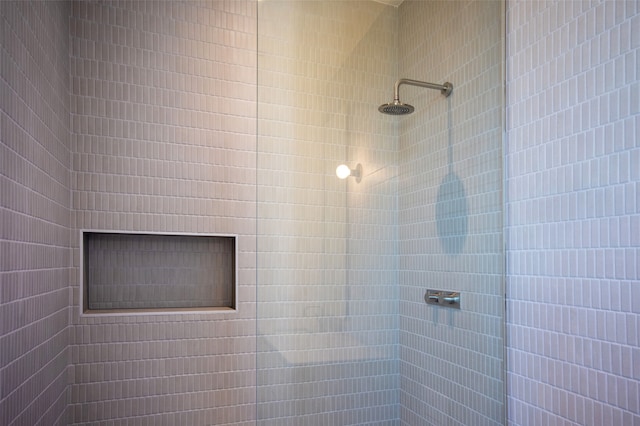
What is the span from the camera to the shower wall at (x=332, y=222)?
5.11ft

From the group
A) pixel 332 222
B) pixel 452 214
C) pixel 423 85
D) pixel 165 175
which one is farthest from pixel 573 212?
pixel 165 175

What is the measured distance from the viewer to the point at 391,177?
1595 millimetres

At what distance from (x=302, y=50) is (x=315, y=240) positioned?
62cm

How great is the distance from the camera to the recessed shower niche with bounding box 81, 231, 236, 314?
2.16 meters

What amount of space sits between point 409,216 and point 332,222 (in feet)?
0.84

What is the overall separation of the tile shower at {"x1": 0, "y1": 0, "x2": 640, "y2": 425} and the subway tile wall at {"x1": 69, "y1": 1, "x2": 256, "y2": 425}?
0.17 m

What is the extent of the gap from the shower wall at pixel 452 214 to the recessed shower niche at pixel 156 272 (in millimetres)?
965

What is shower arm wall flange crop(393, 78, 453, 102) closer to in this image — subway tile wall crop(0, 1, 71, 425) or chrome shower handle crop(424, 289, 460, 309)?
chrome shower handle crop(424, 289, 460, 309)

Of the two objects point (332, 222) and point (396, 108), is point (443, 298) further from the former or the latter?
point (396, 108)

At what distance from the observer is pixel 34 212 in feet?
5.05

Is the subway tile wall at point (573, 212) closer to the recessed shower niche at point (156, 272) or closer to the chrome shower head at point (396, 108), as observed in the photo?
the chrome shower head at point (396, 108)

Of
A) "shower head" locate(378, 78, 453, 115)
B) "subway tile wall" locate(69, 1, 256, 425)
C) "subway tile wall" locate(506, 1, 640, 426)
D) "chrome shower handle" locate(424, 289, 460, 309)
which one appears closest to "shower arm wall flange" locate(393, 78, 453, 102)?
"shower head" locate(378, 78, 453, 115)

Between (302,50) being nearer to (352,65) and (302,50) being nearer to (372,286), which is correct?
(352,65)

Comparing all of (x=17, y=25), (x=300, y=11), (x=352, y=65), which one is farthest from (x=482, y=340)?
(x=17, y=25)
